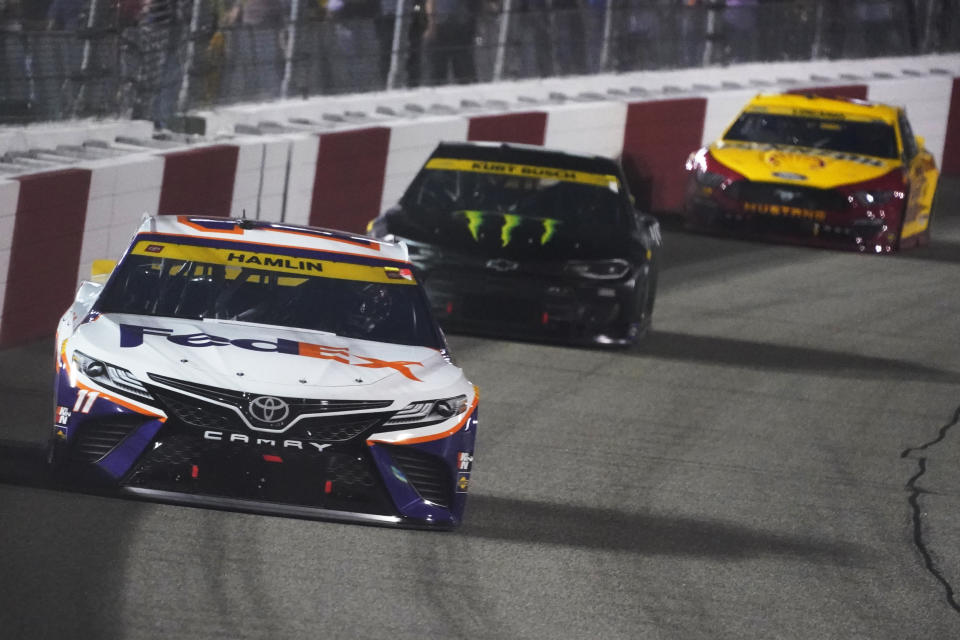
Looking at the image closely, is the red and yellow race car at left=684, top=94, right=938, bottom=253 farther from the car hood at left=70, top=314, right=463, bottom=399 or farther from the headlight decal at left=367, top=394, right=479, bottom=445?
the headlight decal at left=367, top=394, right=479, bottom=445

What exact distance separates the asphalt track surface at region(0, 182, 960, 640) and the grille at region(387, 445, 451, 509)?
0.21 meters

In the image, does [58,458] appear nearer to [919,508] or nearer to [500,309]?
[919,508]

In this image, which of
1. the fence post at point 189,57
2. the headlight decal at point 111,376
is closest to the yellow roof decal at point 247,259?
the headlight decal at point 111,376

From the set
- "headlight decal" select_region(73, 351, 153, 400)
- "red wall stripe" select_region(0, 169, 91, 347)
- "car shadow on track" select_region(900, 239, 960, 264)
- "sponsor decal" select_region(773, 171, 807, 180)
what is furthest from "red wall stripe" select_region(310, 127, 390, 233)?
"headlight decal" select_region(73, 351, 153, 400)

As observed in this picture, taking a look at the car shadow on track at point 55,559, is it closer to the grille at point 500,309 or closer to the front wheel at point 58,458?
the front wheel at point 58,458

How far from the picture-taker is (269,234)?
881cm

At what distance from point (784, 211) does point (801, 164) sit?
1.68 feet

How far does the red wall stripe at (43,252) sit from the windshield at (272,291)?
3.17 metres

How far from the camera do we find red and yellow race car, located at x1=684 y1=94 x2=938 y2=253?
19250 millimetres

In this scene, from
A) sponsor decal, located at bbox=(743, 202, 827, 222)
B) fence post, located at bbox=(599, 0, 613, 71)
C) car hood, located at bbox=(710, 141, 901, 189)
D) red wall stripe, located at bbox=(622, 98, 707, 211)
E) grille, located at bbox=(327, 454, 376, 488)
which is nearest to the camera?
grille, located at bbox=(327, 454, 376, 488)

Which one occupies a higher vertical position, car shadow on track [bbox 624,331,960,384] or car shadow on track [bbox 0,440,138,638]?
car shadow on track [bbox 0,440,138,638]

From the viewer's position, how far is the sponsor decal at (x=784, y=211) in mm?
19344

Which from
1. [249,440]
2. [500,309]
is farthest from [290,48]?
[249,440]

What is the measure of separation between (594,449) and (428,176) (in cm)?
452
